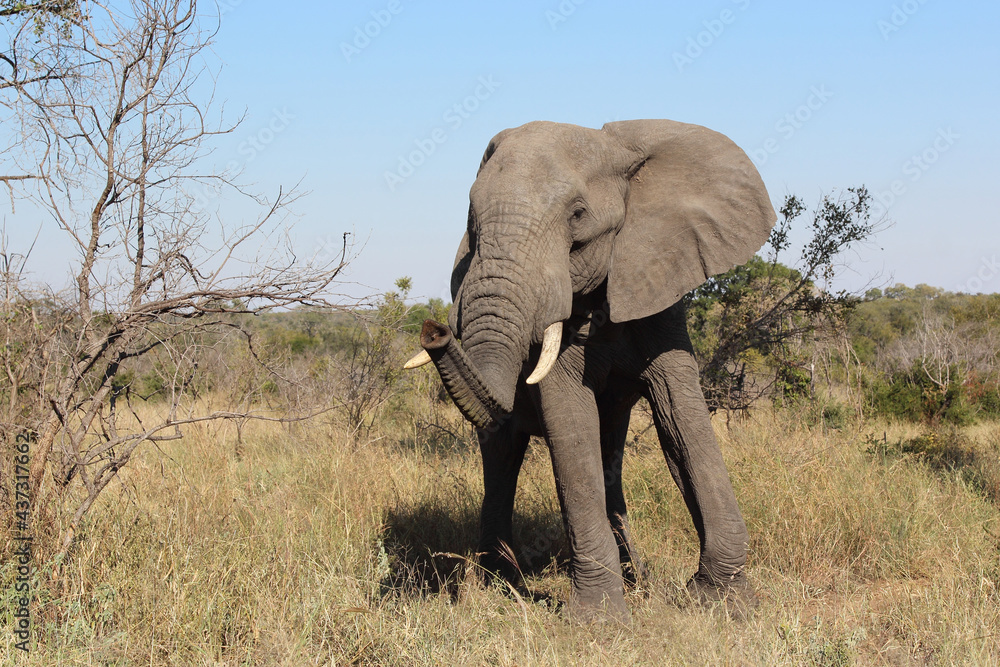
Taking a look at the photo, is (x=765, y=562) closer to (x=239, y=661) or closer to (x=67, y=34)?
(x=239, y=661)

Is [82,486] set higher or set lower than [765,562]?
higher

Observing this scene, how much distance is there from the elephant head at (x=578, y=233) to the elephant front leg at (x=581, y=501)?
324 millimetres

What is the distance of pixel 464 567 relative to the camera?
18.4 feet

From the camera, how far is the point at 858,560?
5.23 m

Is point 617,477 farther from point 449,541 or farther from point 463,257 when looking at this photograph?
point 463,257

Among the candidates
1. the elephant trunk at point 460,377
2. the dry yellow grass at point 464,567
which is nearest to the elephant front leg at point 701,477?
the dry yellow grass at point 464,567

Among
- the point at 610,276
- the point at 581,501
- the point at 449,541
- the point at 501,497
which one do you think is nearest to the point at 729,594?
the point at 581,501

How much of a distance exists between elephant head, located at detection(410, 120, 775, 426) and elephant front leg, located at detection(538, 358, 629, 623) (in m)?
0.32

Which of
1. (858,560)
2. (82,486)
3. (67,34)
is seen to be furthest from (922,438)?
(67,34)

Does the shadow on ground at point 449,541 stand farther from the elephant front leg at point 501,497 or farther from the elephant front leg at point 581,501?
the elephant front leg at point 581,501

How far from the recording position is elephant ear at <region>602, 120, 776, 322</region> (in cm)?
444

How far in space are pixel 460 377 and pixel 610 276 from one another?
1306 mm

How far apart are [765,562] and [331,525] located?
2701mm

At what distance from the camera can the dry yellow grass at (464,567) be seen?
12.3 ft
